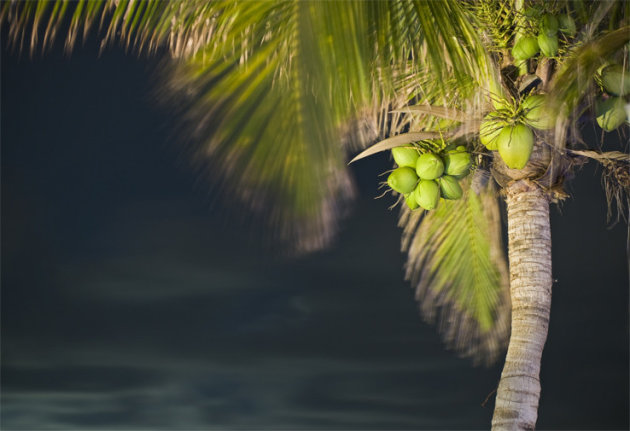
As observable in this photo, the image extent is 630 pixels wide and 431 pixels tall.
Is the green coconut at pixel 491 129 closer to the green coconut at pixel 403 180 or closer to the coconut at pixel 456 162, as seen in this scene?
the coconut at pixel 456 162

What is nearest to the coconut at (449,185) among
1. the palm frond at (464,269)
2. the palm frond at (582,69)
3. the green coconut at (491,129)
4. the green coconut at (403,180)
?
the green coconut at (403,180)

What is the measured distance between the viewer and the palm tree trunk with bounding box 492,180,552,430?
163 inches

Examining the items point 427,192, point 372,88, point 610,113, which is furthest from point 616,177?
point 372,88

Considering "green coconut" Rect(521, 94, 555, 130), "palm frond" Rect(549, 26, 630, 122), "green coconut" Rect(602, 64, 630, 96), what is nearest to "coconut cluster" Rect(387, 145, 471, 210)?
"green coconut" Rect(521, 94, 555, 130)

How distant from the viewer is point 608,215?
5.04m

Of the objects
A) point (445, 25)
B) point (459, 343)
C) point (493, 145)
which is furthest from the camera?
point (459, 343)

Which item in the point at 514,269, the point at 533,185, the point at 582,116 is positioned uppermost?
the point at 582,116

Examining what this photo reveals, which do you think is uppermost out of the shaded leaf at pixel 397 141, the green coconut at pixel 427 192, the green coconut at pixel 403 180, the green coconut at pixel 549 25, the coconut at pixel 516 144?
the green coconut at pixel 549 25

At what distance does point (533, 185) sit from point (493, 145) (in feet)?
1.67

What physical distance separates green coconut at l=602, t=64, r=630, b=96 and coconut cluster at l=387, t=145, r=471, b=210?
807 millimetres

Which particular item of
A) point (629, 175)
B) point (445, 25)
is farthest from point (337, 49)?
point (629, 175)

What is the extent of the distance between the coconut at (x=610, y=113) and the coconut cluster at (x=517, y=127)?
1.19ft

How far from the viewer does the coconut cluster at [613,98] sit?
3.98 meters

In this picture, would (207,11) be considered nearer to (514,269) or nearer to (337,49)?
(337,49)
